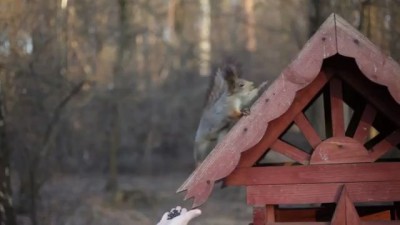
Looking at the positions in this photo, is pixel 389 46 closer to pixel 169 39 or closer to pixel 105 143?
pixel 105 143

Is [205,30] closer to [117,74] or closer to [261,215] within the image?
[117,74]

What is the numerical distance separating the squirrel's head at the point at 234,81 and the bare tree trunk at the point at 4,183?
5.80 metres

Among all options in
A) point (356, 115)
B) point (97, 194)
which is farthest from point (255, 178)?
point (97, 194)

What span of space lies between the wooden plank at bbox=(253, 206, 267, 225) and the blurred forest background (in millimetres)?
6226

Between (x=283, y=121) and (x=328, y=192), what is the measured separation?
0.43 metres

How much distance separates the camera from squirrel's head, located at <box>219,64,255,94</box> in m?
3.73

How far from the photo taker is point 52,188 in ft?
38.9

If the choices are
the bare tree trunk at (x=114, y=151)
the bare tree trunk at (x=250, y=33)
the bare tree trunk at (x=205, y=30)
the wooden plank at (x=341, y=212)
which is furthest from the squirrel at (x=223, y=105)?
the bare tree trunk at (x=205, y=30)

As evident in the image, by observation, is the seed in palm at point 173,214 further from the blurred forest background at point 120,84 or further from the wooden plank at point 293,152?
the blurred forest background at point 120,84

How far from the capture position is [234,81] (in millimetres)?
3740

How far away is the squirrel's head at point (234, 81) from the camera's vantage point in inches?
147

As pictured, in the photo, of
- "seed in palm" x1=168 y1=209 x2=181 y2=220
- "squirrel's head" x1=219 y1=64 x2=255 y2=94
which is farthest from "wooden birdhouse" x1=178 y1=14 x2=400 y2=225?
"squirrel's head" x1=219 y1=64 x2=255 y2=94

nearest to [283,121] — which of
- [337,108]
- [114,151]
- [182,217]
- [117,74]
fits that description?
[337,108]

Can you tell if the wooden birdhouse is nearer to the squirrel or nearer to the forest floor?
the squirrel
